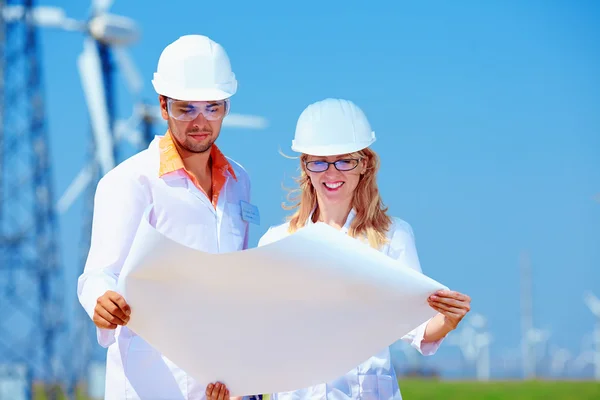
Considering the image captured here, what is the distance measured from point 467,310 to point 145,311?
1664mm

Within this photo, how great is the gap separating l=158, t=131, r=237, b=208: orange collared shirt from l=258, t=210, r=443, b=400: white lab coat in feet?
3.69

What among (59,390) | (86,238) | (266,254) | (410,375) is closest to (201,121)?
(266,254)

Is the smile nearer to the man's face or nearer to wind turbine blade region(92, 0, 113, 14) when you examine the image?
the man's face

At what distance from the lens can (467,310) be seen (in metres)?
5.76

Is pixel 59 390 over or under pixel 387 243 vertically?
over

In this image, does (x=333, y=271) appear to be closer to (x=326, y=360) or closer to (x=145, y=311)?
(x=326, y=360)

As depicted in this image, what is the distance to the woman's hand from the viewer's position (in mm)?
5719

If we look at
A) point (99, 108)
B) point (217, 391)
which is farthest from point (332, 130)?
point (99, 108)

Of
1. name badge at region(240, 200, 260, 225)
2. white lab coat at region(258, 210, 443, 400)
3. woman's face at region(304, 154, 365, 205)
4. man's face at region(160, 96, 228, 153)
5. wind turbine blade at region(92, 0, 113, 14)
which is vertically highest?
wind turbine blade at region(92, 0, 113, 14)

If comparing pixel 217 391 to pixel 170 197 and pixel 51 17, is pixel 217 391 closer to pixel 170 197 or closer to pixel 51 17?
pixel 170 197

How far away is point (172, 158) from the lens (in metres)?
6.67

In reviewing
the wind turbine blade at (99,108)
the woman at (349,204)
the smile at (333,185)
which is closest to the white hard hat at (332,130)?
the woman at (349,204)

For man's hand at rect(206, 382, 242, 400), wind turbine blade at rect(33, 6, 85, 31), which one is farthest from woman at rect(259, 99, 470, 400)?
wind turbine blade at rect(33, 6, 85, 31)

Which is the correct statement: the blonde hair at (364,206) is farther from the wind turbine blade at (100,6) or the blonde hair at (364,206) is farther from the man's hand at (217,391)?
the wind turbine blade at (100,6)
